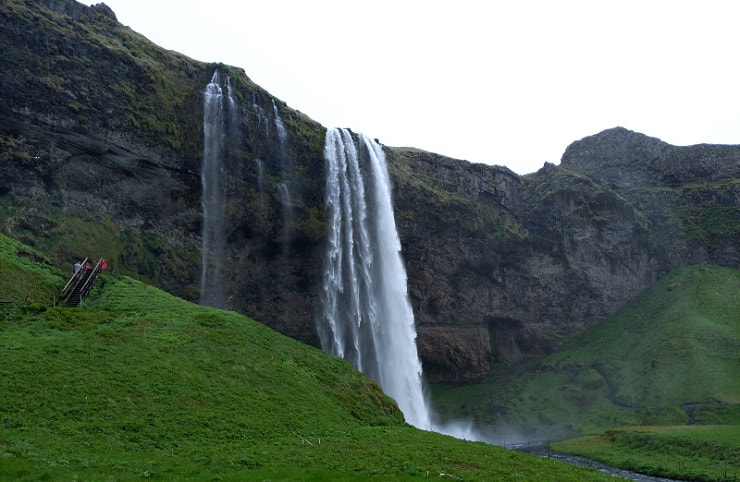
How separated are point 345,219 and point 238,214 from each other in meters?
13.4

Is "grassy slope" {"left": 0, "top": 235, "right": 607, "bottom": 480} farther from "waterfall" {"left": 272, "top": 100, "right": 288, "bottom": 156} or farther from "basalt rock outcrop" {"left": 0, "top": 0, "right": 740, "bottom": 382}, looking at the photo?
"waterfall" {"left": 272, "top": 100, "right": 288, "bottom": 156}

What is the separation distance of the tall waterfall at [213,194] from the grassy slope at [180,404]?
21.1 m

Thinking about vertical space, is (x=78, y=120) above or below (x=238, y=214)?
above

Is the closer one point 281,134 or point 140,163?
point 140,163

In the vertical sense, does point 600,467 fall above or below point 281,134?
below

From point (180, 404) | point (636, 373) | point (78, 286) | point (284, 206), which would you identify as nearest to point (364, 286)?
point (284, 206)

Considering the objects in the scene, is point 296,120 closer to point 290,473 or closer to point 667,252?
point 290,473

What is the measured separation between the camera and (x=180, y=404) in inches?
844

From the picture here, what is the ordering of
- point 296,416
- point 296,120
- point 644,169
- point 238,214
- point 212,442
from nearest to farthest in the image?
point 212,442 < point 296,416 < point 238,214 < point 296,120 < point 644,169

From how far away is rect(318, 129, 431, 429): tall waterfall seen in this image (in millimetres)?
61594

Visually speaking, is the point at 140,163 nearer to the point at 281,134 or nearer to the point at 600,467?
the point at 281,134

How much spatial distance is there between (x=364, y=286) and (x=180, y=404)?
143ft

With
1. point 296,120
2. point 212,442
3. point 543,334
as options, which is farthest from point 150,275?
point 543,334

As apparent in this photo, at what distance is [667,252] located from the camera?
9888 cm
